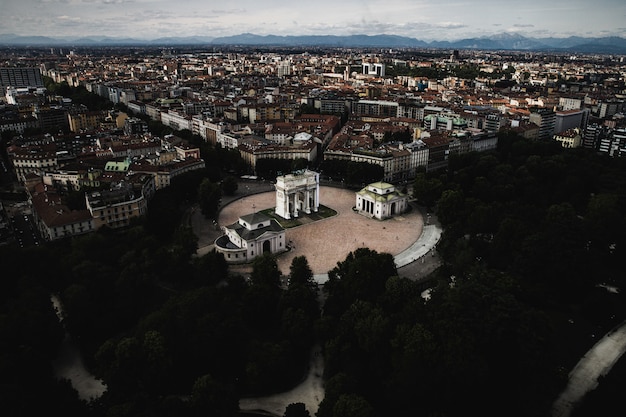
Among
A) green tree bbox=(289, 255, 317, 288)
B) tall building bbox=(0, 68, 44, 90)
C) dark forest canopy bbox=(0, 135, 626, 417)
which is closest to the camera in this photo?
dark forest canopy bbox=(0, 135, 626, 417)

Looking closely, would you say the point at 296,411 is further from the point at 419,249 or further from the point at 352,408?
the point at 419,249

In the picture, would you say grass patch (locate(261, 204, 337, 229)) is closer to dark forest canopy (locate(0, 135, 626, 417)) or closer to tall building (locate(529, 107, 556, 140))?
dark forest canopy (locate(0, 135, 626, 417))

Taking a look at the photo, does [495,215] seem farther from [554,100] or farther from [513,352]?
[554,100]

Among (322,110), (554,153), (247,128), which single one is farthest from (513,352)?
(322,110)

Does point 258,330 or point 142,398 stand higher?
point 142,398

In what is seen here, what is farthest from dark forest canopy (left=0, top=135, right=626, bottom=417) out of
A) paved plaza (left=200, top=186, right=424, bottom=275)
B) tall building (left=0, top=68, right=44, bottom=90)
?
tall building (left=0, top=68, right=44, bottom=90)

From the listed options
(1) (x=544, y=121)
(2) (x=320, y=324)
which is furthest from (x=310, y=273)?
(1) (x=544, y=121)

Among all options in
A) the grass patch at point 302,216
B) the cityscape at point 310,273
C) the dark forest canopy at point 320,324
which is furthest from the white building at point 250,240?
the grass patch at point 302,216
